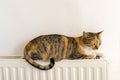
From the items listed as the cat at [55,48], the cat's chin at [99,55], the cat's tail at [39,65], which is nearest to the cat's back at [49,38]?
the cat at [55,48]

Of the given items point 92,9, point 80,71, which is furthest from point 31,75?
point 92,9

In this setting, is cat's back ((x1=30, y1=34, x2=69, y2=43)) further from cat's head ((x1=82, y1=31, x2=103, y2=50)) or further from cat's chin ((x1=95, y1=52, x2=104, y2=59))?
cat's chin ((x1=95, y1=52, x2=104, y2=59))

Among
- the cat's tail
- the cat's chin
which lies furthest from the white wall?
the cat's tail

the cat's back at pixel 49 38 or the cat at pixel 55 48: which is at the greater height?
the cat's back at pixel 49 38

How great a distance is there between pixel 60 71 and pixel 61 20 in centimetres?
31

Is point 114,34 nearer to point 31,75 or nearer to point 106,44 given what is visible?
point 106,44

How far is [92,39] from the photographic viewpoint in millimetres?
1116

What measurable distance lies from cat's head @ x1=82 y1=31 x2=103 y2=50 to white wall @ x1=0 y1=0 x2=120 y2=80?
0.08 meters

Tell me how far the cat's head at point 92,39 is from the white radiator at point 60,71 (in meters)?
0.08

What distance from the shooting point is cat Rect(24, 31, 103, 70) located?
114 cm

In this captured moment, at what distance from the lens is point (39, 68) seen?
1134 millimetres

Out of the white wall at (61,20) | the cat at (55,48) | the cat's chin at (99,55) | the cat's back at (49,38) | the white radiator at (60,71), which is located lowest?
the white radiator at (60,71)

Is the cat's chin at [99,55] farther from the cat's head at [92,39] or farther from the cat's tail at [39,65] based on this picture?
the cat's tail at [39,65]

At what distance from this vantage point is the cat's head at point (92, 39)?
1.12 m
